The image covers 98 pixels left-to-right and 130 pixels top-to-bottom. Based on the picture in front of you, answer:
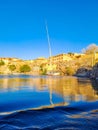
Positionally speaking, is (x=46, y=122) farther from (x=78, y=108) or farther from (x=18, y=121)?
(x=78, y=108)

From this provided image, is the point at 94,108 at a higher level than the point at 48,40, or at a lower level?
lower

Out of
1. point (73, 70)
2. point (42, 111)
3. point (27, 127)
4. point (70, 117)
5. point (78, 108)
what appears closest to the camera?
point (27, 127)

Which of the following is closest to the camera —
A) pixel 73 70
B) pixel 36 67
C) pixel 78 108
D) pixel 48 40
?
pixel 78 108

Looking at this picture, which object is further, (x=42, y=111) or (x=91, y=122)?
(x=42, y=111)

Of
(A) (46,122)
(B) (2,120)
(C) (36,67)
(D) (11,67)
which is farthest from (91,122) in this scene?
(D) (11,67)

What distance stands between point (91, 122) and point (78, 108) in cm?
417

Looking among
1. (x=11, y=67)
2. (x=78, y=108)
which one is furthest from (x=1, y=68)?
(x=78, y=108)

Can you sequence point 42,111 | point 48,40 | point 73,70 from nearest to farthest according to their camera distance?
point 42,111
point 48,40
point 73,70

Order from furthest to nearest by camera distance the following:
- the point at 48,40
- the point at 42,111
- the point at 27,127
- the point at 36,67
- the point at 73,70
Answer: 1. the point at 36,67
2. the point at 73,70
3. the point at 48,40
4. the point at 42,111
5. the point at 27,127

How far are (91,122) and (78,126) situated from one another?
36.2 inches

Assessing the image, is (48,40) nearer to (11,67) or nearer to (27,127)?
(11,67)

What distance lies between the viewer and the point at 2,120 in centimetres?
1177

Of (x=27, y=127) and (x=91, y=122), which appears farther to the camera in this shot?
(x=91, y=122)

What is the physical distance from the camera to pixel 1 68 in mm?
186000
